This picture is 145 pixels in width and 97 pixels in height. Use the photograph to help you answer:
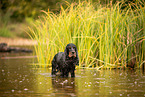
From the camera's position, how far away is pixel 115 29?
380 inches

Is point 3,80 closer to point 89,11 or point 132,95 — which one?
point 132,95

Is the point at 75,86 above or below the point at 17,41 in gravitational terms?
below

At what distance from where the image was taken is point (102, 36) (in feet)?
31.8

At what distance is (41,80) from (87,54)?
2885 mm

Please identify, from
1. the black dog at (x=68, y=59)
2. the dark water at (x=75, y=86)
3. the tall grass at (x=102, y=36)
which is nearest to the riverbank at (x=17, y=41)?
the tall grass at (x=102, y=36)

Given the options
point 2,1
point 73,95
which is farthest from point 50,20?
point 2,1

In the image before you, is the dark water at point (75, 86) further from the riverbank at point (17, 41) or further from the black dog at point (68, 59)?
the riverbank at point (17, 41)

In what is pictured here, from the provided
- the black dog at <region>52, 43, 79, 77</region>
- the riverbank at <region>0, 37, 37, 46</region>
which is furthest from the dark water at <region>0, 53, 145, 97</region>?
the riverbank at <region>0, 37, 37, 46</region>

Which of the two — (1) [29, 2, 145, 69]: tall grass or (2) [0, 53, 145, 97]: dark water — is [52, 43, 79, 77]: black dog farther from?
(1) [29, 2, 145, 69]: tall grass

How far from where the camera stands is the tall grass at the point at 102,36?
945 cm

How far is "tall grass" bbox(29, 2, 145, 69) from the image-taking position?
9445mm

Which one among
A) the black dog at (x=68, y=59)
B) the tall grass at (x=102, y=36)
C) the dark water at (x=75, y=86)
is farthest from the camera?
the tall grass at (x=102, y=36)

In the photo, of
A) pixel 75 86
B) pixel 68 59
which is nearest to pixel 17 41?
pixel 68 59

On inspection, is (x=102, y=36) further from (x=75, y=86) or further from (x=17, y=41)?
(x=17, y=41)
